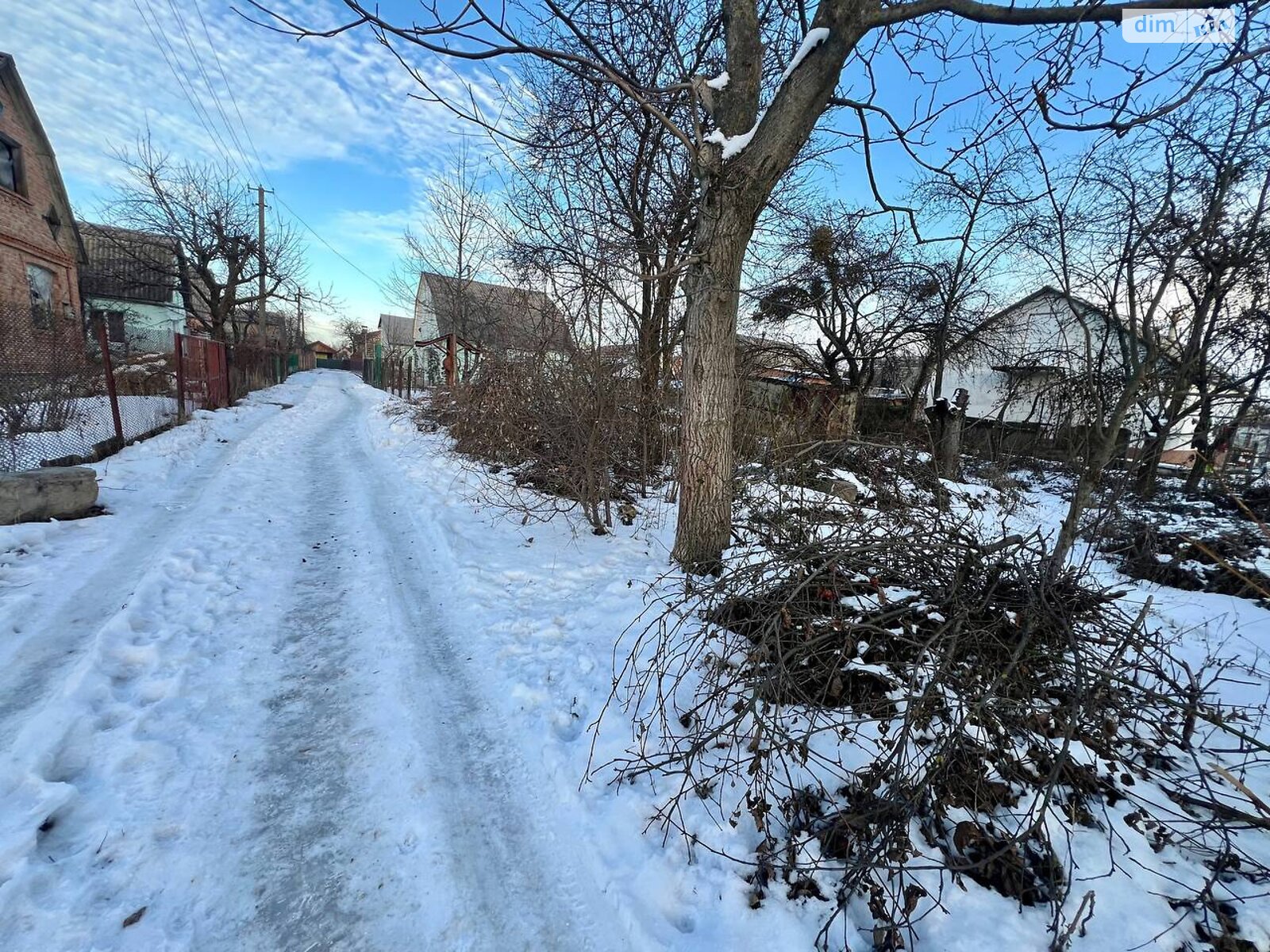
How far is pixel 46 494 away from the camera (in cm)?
493

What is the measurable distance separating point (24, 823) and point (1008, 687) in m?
3.87

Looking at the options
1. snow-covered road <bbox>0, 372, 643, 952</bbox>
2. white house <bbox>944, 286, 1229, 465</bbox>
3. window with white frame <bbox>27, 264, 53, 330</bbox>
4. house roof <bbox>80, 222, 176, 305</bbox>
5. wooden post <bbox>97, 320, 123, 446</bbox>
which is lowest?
snow-covered road <bbox>0, 372, 643, 952</bbox>

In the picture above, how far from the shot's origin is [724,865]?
80.2 inches

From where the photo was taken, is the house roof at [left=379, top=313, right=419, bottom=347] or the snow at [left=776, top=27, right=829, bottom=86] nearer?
the snow at [left=776, top=27, right=829, bottom=86]

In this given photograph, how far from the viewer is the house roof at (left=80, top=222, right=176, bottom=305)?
23.5m

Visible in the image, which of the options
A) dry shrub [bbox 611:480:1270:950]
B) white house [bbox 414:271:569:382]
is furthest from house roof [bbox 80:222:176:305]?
dry shrub [bbox 611:480:1270:950]

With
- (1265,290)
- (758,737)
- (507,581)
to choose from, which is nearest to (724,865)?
(758,737)

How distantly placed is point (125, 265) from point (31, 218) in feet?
39.1

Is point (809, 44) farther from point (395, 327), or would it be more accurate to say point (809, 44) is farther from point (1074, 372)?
point (395, 327)

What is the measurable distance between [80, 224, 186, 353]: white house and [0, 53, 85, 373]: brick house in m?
4.82

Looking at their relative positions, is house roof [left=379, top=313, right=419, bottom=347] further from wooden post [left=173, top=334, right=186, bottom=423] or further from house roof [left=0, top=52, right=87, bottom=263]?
wooden post [left=173, top=334, right=186, bottom=423]

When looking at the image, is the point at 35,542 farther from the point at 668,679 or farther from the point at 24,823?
the point at 668,679

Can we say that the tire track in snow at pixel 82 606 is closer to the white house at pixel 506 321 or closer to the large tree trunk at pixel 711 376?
the large tree trunk at pixel 711 376

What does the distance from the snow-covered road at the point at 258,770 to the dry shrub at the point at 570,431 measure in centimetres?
202
